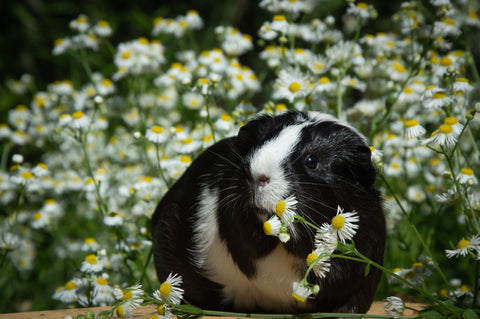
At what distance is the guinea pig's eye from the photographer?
73.4 inches

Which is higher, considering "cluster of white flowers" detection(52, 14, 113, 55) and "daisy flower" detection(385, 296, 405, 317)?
"cluster of white flowers" detection(52, 14, 113, 55)

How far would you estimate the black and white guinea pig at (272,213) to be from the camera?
1825mm

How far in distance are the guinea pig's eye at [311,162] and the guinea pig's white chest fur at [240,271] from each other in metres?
0.31

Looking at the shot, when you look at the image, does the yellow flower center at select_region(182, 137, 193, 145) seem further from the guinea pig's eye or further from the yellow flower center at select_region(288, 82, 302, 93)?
the guinea pig's eye

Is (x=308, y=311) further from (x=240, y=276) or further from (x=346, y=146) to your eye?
(x=346, y=146)

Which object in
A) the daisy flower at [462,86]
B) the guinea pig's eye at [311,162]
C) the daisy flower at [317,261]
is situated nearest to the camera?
the daisy flower at [317,261]

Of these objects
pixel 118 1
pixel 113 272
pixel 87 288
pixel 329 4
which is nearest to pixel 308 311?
pixel 87 288

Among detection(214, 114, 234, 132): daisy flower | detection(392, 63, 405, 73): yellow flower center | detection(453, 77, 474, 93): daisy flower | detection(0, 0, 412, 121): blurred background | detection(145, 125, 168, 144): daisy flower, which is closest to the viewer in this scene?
detection(453, 77, 474, 93): daisy flower

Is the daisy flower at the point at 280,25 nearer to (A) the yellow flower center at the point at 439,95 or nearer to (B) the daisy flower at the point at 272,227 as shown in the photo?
(A) the yellow flower center at the point at 439,95

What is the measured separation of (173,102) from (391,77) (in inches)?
71.9

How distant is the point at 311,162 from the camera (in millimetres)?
1874

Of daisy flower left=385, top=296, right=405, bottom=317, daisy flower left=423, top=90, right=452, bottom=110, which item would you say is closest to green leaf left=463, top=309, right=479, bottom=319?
daisy flower left=385, top=296, right=405, bottom=317

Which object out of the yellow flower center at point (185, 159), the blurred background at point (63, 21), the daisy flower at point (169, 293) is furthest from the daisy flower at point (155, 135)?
the blurred background at point (63, 21)

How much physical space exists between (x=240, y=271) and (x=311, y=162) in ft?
1.75
